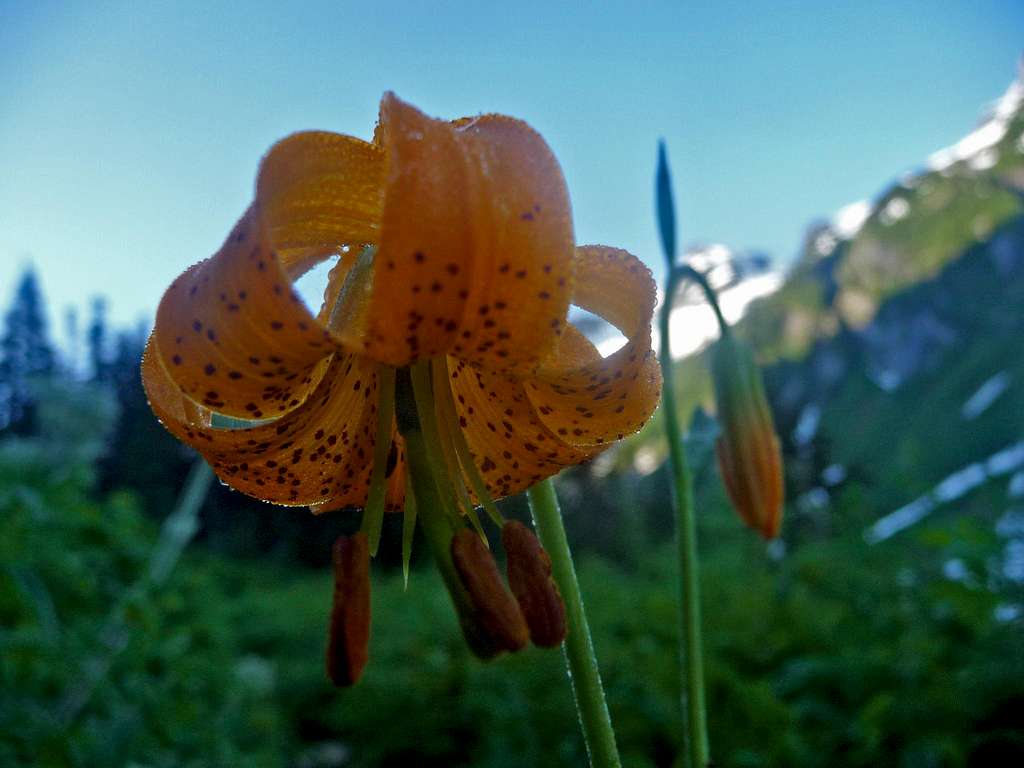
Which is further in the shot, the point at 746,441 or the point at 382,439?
the point at 746,441

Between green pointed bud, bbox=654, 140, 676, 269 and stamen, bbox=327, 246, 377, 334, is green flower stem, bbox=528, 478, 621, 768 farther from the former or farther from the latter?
green pointed bud, bbox=654, 140, 676, 269

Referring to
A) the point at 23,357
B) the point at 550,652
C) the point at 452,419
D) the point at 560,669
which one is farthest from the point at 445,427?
the point at 23,357

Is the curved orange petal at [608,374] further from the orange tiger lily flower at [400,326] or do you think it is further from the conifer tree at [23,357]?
the conifer tree at [23,357]

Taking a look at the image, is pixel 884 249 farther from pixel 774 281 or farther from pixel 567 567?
pixel 567 567

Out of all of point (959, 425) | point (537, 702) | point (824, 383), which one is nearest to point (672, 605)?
point (537, 702)

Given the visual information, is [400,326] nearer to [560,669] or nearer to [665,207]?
[665,207]

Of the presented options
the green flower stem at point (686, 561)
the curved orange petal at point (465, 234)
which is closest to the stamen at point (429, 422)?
the curved orange petal at point (465, 234)

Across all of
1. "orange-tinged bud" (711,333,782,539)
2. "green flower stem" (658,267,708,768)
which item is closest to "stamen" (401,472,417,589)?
"green flower stem" (658,267,708,768)
